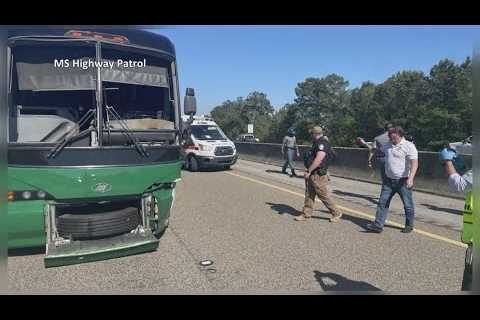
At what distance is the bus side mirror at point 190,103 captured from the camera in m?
6.43

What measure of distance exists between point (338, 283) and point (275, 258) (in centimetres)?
96

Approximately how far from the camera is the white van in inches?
599

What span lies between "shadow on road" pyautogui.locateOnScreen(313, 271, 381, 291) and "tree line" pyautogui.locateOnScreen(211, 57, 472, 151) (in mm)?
13490

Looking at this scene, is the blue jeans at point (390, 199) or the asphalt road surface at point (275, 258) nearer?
the asphalt road surface at point (275, 258)

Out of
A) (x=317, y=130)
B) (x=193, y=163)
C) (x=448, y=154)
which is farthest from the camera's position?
(x=193, y=163)

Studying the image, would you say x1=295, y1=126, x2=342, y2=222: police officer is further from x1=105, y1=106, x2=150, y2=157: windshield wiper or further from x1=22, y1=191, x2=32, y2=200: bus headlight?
x1=22, y1=191, x2=32, y2=200: bus headlight

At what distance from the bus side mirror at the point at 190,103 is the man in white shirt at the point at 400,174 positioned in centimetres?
323

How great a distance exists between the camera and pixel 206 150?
50.0 feet

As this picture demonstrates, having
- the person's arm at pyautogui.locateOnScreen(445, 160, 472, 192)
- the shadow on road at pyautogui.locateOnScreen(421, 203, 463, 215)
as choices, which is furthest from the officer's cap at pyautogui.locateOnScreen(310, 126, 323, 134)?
the person's arm at pyautogui.locateOnScreen(445, 160, 472, 192)

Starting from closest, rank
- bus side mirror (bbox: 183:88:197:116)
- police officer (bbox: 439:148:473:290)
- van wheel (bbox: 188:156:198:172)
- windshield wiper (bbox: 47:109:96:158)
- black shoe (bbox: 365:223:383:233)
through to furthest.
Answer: police officer (bbox: 439:148:473:290)
windshield wiper (bbox: 47:109:96:158)
black shoe (bbox: 365:223:383:233)
bus side mirror (bbox: 183:88:197:116)
van wheel (bbox: 188:156:198:172)

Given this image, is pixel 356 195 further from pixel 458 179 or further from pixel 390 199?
pixel 458 179

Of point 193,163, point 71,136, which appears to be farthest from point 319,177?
point 193,163

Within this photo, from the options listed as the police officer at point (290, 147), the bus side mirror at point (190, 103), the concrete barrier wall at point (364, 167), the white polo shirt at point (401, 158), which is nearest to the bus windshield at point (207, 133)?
the police officer at point (290, 147)

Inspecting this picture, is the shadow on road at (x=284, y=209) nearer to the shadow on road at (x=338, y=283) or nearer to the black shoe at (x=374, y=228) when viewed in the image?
the black shoe at (x=374, y=228)
